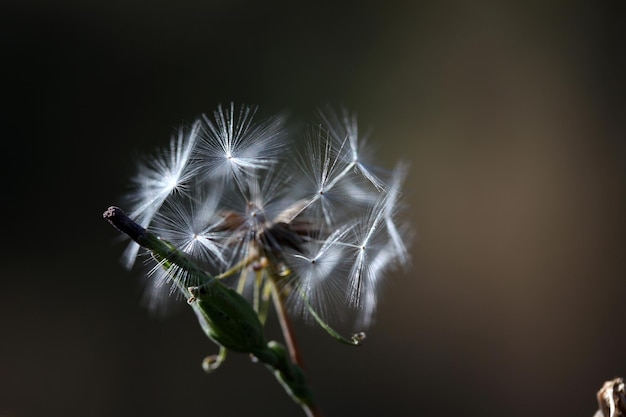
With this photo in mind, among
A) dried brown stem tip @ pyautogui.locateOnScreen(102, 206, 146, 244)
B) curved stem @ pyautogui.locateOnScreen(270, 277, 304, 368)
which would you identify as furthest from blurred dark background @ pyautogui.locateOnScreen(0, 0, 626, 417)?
dried brown stem tip @ pyautogui.locateOnScreen(102, 206, 146, 244)

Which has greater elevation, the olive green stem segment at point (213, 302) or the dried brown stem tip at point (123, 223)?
the dried brown stem tip at point (123, 223)

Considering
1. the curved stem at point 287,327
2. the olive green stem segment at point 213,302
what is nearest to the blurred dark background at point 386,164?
the curved stem at point 287,327

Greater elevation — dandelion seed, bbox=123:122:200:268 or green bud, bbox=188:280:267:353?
dandelion seed, bbox=123:122:200:268

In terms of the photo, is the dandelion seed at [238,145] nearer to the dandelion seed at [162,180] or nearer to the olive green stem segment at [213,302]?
the dandelion seed at [162,180]

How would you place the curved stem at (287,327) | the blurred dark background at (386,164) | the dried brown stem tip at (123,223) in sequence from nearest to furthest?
1. the dried brown stem tip at (123,223)
2. the curved stem at (287,327)
3. the blurred dark background at (386,164)

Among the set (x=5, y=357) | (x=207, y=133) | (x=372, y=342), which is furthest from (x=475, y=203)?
(x=207, y=133)

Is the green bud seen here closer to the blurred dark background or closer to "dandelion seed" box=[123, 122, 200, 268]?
"dandelion seed" box=[123, 122, 200, 268]

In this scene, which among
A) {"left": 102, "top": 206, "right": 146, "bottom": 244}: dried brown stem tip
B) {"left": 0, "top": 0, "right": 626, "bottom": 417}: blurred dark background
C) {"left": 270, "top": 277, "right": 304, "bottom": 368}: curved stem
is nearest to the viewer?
{"left": 102, "top": 206, "right": 146, "bottom": 244}: dried brown stem tip
